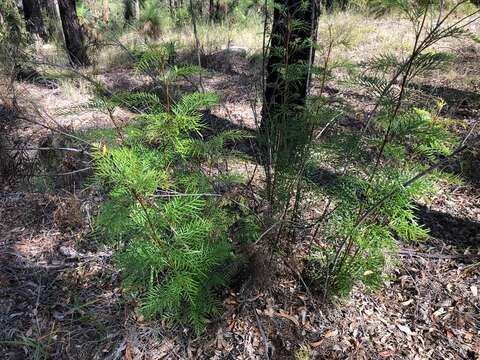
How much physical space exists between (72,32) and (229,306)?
20.9 feet

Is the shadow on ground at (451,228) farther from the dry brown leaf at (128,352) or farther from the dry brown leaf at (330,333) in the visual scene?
the dry brown leaf at (128,352)

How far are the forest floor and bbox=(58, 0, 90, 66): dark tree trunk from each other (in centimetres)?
430

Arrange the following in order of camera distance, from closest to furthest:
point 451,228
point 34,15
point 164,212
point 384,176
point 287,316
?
point 164,212, point 384,176, point 287,316, point 451,228, point 34,15

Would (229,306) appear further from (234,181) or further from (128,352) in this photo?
(234,181)

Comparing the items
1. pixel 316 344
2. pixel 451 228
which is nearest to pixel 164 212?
pixel 316 344

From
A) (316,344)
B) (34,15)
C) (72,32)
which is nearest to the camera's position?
(316,344)

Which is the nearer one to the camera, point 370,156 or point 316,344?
point 370,156

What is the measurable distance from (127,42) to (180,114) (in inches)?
309

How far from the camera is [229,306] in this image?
206cm

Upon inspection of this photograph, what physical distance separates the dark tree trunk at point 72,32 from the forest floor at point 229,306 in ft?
14.1

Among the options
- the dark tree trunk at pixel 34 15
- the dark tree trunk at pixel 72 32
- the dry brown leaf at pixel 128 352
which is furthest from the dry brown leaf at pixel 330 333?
the dark tree trunk at pixel 34 15

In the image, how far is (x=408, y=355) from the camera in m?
1.98

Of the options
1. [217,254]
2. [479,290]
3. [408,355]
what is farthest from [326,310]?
[479,290]

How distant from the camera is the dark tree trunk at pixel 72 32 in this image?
6234mm
